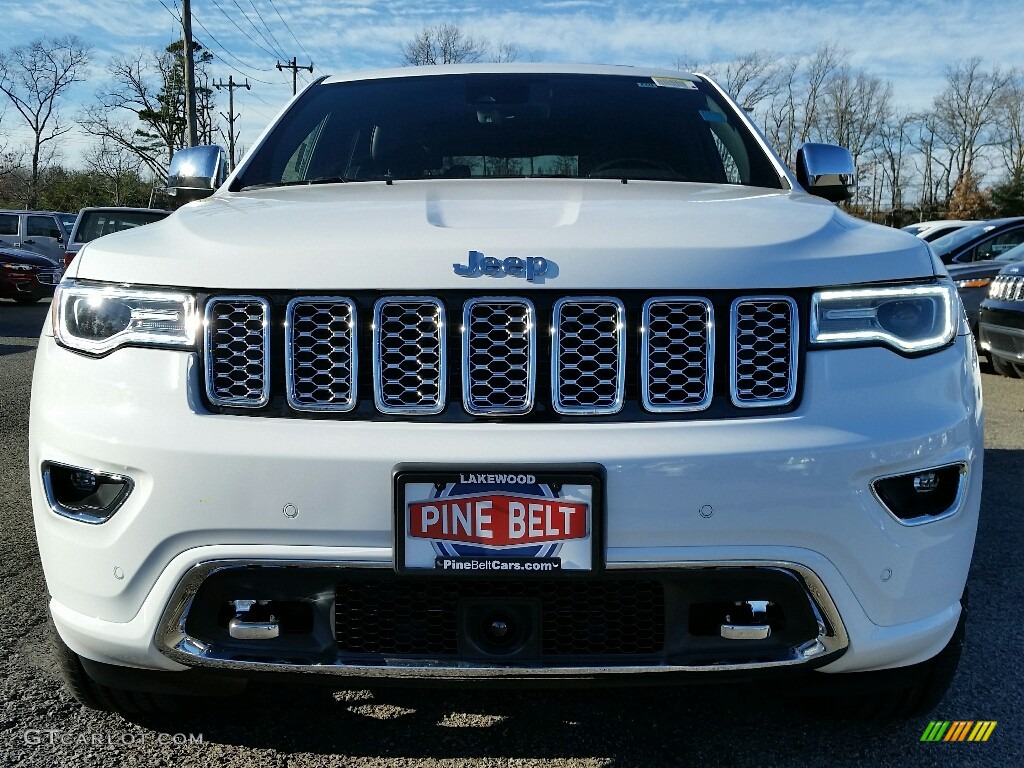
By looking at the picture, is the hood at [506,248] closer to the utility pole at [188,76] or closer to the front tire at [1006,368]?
the front tire at [1006,368]

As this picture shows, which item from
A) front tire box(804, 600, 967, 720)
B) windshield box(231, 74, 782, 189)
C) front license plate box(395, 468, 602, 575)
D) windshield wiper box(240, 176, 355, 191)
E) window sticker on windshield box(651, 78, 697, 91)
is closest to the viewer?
front license plate box(395, 468, 602, 575)

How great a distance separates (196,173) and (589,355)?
189cm

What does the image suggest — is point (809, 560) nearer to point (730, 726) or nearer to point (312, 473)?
point (730, 726)

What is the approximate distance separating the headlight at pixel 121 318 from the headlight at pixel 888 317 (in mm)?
1253

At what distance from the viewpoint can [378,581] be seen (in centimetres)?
179

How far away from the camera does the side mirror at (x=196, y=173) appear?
10.3 feet

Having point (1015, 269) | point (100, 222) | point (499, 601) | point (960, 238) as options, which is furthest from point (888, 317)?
point (100, 222)

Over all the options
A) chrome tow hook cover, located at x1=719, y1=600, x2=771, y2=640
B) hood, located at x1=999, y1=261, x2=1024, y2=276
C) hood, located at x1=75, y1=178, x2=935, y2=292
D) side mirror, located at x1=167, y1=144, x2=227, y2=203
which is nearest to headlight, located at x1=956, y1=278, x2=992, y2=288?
hood, located at x1=999, y1=261, x2=1024, y2=276

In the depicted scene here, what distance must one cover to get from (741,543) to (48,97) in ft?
234

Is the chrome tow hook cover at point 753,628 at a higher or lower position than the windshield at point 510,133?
lower

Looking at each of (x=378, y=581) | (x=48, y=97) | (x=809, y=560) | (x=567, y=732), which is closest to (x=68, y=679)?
(x=378, y=581)

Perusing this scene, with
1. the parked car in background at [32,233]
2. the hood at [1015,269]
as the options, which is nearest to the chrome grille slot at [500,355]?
the hood at [1015,269]

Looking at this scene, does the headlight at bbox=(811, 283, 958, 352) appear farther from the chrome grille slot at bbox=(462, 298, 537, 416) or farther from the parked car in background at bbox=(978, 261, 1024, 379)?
the parked car in background at bbox=(978, 261, 1024, 379)

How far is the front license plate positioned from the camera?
5.71 feet
